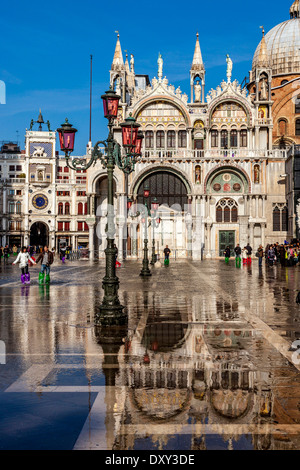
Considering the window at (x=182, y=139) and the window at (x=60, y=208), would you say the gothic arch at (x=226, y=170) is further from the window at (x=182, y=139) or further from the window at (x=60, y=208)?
the window at (x=60, y=208)

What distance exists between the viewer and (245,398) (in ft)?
20.3

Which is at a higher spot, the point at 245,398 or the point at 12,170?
the point at 12,170

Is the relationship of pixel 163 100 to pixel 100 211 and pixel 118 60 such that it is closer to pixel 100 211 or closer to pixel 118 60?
pixel 118 60

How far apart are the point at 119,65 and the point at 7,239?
33.9 m

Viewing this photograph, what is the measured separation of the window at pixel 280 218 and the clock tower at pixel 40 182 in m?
34.8

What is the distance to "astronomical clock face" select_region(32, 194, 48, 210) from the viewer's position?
249ft

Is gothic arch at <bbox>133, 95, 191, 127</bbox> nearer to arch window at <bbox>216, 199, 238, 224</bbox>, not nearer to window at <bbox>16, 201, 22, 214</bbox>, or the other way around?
arch window at <bbox>216, 199, 238, 224</bbox>

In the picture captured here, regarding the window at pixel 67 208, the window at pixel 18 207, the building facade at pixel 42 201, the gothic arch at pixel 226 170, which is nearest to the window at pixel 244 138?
the gothic arch at pixel 226 170

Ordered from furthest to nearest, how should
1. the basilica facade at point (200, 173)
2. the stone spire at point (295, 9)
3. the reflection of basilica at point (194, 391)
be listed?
the stone spire at point (295, 9) < the basilica facade at point (200, 173) < the reflection of basilica at point (194, 391)

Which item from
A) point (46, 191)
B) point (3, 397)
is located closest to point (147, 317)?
point (3, 397)

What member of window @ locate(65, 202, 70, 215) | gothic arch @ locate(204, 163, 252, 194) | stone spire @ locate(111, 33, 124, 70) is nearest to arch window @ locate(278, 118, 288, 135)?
gothic arch @ locate(204, 163, 252, 194)

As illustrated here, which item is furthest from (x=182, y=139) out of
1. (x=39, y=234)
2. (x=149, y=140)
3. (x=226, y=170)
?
(x=39, y=234)

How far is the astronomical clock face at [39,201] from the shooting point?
Result: 7581cm
